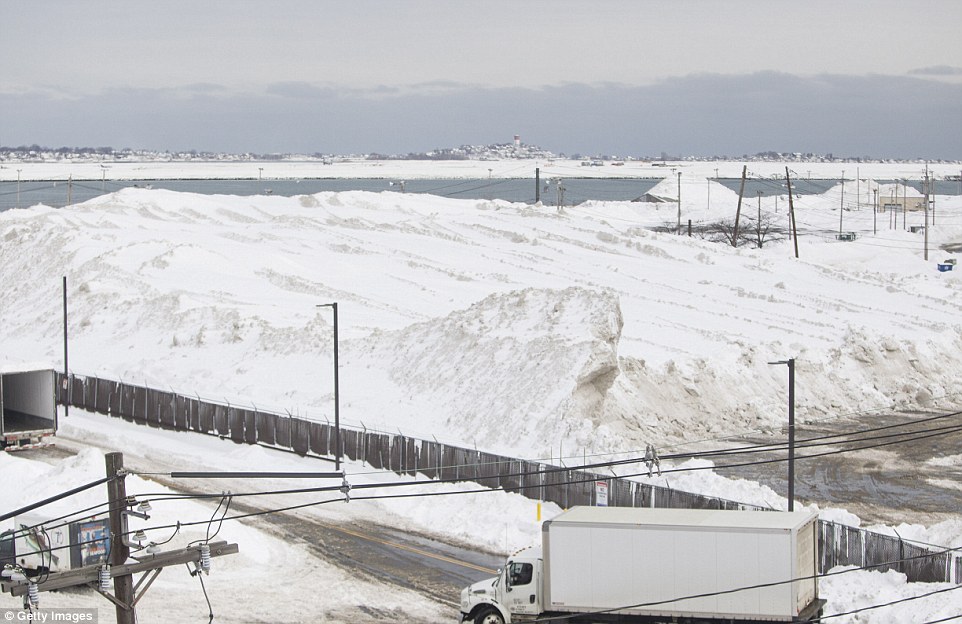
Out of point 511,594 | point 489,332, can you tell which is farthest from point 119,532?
point 489,332

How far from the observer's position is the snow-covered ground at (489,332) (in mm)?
42375

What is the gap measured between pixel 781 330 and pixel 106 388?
29333mm

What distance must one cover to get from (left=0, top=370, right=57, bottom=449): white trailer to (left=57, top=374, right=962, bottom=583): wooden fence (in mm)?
4341

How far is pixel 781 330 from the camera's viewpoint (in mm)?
57281

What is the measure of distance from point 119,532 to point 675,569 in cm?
1048

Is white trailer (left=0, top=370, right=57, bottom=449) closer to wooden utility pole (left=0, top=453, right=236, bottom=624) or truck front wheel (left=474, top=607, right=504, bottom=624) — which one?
truck front wheel (left=474, top=607, right=504, bottom=624)

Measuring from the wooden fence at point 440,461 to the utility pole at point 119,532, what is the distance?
8.73 meters

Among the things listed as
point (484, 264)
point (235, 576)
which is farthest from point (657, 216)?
point (235, 576)

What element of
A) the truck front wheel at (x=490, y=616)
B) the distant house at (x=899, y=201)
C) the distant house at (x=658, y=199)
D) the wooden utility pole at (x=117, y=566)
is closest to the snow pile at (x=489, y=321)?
the truck front wheel at (x=490, y=616)

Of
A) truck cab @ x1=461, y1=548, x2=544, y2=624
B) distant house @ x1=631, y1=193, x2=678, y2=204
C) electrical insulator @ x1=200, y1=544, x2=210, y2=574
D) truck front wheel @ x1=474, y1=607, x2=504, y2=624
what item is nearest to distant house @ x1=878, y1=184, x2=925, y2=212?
distant house @ x1=631, y1=193, x2=678, y2=204

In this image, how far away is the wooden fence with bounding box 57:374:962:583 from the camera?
27.0 metres

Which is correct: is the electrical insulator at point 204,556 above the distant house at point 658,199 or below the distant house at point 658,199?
below

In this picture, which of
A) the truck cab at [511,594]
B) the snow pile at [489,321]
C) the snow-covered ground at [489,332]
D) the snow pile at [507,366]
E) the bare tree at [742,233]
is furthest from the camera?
the bare tree at [742,233]

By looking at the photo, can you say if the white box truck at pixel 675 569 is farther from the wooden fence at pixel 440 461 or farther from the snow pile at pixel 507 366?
the snow pile at pixel 507 366
